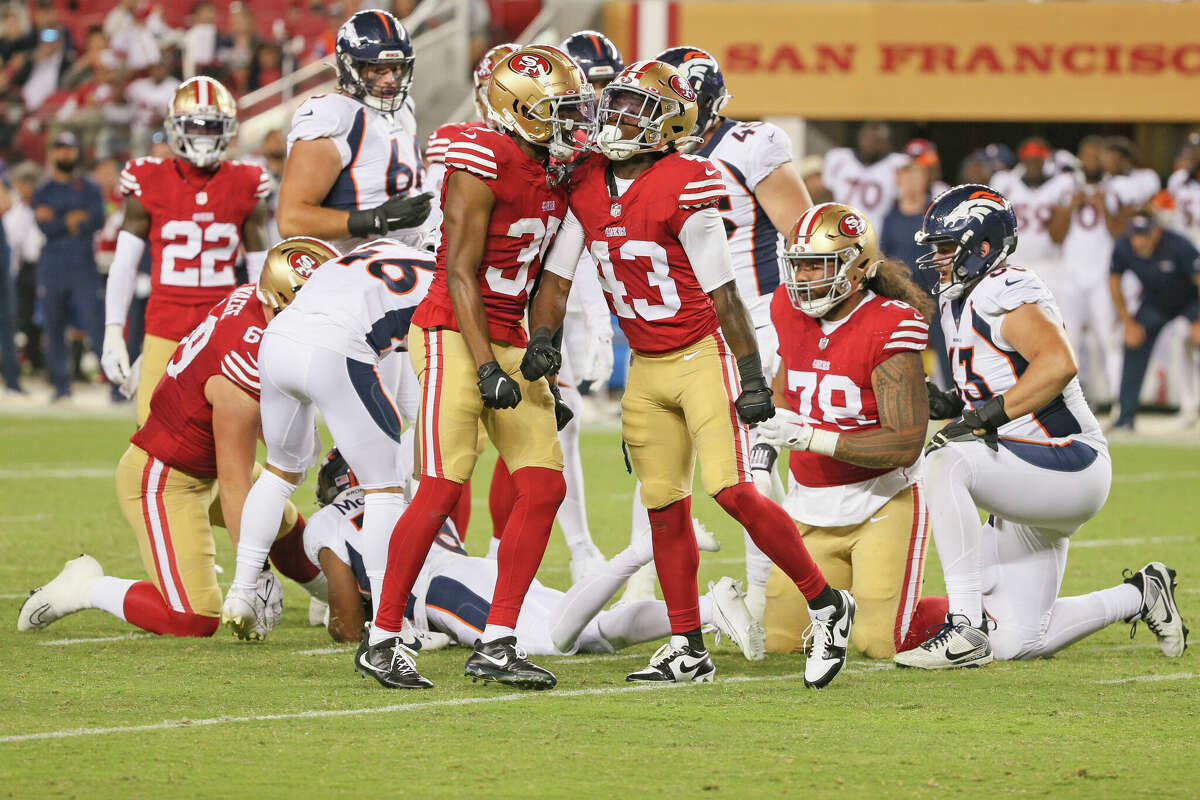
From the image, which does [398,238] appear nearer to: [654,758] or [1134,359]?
[654,758]

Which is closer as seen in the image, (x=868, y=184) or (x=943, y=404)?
(x=943, y=404)

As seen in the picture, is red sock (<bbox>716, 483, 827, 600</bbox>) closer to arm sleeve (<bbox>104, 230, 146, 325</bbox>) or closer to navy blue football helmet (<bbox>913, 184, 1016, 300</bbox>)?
navy blue football helmet (<bbox>913, 184, 1016, 300</bbox>)

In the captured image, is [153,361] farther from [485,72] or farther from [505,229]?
[505,229]

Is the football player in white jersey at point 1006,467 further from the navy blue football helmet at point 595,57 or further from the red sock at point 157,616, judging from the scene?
the red sock at point 157,616

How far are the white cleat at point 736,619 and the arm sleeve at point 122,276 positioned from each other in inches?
141

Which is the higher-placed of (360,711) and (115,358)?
(115,358)

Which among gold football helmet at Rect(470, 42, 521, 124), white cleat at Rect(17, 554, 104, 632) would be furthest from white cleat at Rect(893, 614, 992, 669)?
white cleat at Rect(17, 554, 104, 632)

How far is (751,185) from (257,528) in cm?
232

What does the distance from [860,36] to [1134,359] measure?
565 centimetres

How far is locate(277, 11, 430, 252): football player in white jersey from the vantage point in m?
6.64

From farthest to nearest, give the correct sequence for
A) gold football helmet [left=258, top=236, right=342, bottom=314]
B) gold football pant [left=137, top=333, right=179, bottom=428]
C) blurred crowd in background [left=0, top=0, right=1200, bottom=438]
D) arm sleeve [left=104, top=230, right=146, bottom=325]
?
blurred crowd in background [left=0, top=0, right=1200, bottom=438] → arm sleeve [left=104, top=230, right=146, bottom=325] → gold football pant [left=137, top=333, right=179, bottom=428] → gold football helmet [left=258, top=236, right=342, bottom=314]

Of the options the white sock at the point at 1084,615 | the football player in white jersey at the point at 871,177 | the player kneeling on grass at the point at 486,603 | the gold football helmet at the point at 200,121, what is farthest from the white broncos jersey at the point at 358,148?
the football player in white jersey at the point at 871,177

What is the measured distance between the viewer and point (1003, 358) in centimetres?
556

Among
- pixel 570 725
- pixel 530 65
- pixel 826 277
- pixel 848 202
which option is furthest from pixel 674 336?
pixel 848 202
